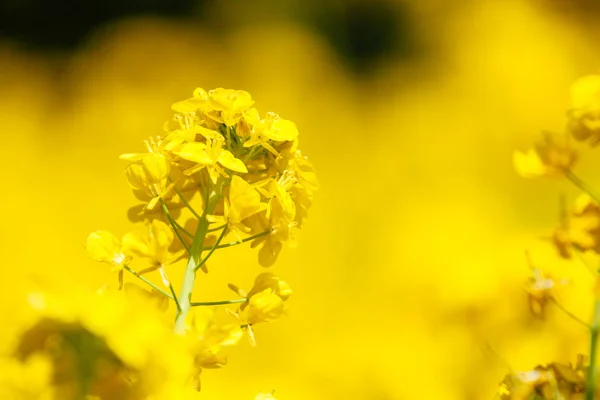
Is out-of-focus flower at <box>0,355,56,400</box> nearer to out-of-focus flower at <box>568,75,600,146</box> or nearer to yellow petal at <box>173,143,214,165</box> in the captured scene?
yellow petal at <box>173,143,214,165</box>

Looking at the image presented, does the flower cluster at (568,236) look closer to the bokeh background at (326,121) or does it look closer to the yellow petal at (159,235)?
the yellow petal at (159,235)

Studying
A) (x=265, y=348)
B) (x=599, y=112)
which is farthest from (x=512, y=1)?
(x=599, y=112)

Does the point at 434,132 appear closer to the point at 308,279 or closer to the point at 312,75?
the point at 312,75

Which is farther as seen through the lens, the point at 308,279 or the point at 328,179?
the point at 328,179

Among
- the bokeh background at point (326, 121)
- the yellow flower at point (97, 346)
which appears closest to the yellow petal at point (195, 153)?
the yellow flower at point (97, 346)

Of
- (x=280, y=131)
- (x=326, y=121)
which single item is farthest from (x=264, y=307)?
(x=326, y=121)

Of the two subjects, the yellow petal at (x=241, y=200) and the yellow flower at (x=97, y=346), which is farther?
the yellow petal at (x=241, y=200)

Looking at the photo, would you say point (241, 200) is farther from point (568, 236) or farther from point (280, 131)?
point (568, 236)
